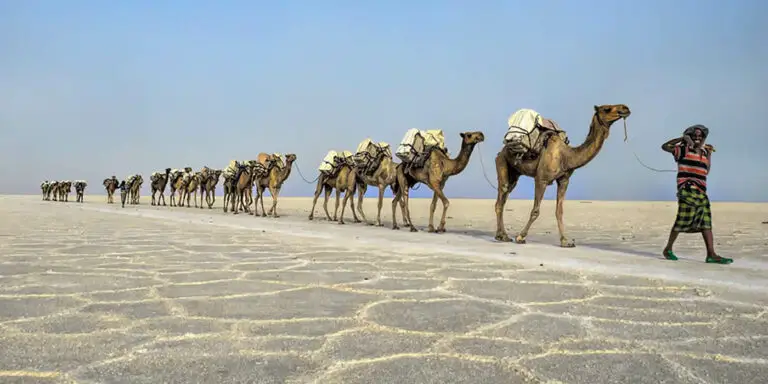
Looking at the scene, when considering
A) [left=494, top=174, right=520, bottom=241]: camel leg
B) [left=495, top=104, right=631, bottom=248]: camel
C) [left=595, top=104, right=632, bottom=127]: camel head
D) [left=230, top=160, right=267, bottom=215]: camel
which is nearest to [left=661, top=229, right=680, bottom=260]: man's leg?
[left=495, top=104, right=631, bottom=248]: camel

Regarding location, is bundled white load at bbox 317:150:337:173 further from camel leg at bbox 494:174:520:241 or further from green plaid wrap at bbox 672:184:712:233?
green plaid wrap at bbox 672:184:712:233

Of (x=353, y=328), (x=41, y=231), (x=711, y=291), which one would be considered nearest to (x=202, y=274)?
(x=353, y=328)

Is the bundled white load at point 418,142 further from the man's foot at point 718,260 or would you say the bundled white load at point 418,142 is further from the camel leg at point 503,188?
the man's foot at point 718,260

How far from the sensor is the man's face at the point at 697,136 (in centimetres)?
729

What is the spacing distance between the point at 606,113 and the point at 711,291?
186 inches

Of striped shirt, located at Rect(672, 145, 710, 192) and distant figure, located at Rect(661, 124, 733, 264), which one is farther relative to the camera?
striped shirt, located at Rect(672, 145, 710, 192)

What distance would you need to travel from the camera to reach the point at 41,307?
3.96 meters

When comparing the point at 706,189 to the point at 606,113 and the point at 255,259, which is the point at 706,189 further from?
the point at 255,259

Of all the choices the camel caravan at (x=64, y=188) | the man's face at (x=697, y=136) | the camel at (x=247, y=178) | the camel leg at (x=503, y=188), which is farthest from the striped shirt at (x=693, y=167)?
the camel caravan at (x=64, y=188)

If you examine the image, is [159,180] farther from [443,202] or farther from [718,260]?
[718,260]

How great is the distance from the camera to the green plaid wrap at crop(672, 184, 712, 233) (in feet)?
23.7

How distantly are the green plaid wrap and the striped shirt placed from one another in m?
0.08

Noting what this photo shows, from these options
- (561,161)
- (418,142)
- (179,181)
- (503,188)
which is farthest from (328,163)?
(179,181)

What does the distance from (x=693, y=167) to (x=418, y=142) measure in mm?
7043
